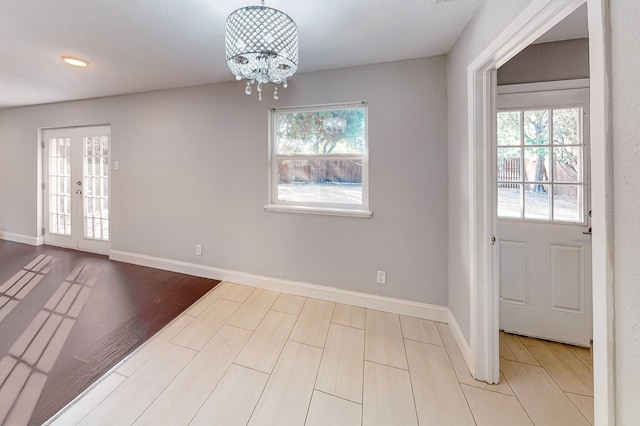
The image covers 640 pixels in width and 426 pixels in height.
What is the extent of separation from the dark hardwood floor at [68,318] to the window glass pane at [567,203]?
3.21m

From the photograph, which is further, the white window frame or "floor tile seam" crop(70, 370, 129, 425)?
the white window frame

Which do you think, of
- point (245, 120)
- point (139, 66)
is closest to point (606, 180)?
point (245, 120)

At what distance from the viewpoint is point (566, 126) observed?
1882mm

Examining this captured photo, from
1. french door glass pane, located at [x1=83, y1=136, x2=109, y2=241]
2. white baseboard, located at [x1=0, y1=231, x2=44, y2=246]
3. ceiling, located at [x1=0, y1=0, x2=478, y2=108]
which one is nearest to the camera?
ceiling, located at [x1=0, y1=0, x2=478, y2=108]

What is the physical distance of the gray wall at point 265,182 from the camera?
2.19 m

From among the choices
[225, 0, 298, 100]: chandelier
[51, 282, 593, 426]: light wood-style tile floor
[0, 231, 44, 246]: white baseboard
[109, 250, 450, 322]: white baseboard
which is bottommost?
[51, 282, 593, 426]: light wood-style tile floor

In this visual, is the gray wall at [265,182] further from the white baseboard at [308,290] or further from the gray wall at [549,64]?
the gray wall at [549,64]

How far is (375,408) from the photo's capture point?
4.42ft

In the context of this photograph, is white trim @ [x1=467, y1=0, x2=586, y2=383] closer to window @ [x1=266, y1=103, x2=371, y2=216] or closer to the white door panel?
the white door panel

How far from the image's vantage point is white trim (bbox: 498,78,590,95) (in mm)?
1834

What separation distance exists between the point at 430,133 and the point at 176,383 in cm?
254

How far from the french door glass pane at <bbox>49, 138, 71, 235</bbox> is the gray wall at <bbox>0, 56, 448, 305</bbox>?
362mm

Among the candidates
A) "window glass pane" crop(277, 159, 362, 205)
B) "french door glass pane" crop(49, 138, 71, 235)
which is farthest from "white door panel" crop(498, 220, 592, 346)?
"french door glass pane" crop(49, 138, 71, 235)

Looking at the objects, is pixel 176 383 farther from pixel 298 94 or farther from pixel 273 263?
pixel 298 94
